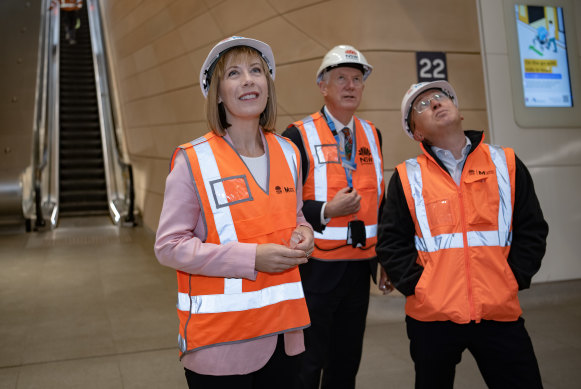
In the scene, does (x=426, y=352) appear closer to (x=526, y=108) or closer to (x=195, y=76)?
(x=526, y=108)

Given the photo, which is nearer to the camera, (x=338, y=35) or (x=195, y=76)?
(x=338, y=35)

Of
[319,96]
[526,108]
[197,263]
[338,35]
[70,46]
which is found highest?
[70,46]

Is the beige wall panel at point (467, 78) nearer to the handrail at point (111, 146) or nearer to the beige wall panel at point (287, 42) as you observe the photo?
the beige wall panel at point (287, 42)

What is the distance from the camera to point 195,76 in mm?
7277

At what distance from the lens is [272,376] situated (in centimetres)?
164

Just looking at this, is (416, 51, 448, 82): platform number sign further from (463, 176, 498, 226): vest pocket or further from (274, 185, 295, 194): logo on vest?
(274, 185, 295, 194): logo on vest

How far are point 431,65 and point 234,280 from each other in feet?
13.5

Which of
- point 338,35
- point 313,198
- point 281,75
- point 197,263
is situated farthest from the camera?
point 281,75

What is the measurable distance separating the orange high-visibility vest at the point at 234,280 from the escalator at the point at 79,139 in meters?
10.1

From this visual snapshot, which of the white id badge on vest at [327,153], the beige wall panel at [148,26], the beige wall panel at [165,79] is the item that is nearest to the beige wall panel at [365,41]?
the beige wall panel at [165,79]

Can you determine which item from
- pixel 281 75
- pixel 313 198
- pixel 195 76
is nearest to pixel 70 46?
pixel 195 76

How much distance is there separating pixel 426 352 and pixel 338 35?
12.3 feet

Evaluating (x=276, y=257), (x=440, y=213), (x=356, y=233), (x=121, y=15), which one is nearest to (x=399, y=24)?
(x=356, y=233)

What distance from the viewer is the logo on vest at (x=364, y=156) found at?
2.71 m
